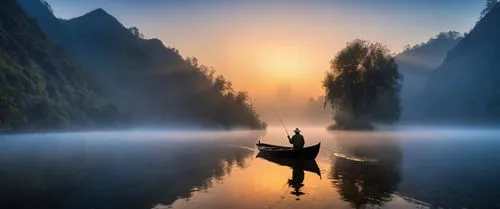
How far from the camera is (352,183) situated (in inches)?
1030

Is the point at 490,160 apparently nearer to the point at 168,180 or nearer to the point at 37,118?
the point at 168,180

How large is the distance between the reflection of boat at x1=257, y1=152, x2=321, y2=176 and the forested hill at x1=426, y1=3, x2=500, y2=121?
127m

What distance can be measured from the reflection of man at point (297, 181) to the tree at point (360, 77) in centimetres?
6977

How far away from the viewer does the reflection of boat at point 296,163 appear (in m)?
34.0

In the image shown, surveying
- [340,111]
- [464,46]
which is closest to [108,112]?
[340,111]

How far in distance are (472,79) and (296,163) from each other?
155 m

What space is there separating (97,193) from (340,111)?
3607 inches

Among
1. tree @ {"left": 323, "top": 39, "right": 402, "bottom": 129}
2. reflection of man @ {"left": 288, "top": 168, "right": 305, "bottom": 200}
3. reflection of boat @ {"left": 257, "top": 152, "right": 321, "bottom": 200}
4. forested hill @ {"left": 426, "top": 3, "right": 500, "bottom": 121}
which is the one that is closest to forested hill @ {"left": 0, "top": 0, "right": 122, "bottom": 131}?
tree @ {"left": 323, "top": 39, "right": 402, "bottom": 129}

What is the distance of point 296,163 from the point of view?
38.2 meters

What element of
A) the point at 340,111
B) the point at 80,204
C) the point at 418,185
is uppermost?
the point at 340,111

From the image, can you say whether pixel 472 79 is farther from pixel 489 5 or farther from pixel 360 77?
pixel 360 77

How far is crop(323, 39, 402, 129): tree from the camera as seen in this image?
9825 centimetres

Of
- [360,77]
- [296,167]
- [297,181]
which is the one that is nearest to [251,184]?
[297,181]

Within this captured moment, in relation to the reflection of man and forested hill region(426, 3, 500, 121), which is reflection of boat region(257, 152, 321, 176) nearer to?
the reflection of man
